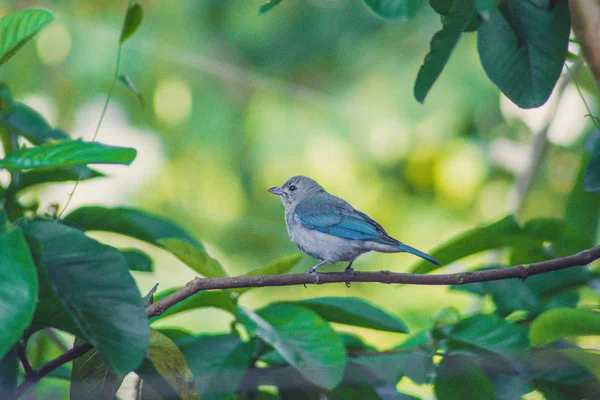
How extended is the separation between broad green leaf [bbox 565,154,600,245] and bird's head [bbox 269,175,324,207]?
1202 mm

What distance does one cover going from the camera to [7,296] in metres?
1.03

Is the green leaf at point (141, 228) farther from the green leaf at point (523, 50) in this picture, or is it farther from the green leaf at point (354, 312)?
the green leaf at point (523, 50)

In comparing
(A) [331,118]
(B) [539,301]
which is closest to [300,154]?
(A) [331,118]

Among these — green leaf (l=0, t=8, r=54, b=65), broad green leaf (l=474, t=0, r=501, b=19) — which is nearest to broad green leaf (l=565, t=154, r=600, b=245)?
broad green leaf (l=474, t=0, r=501, b=19)

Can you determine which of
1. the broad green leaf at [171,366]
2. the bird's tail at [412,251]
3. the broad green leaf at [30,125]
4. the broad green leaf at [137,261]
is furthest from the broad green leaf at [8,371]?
the bird's tail at [412,251]

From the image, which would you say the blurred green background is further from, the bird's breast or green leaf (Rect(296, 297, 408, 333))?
green leaf (Rect(296, 297, 408, 333))

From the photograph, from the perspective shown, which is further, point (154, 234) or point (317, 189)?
point (317, 189)

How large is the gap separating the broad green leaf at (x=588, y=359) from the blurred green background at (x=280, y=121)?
9.62 ft

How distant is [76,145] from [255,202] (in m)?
4.16

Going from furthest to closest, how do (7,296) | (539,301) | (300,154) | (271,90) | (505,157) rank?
(271,90) < (300,154) < (505,157) < (539,301) < (7,296)

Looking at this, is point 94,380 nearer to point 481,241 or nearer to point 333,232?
point 481,241

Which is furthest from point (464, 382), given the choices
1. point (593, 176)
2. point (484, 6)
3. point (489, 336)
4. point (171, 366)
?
point (484, 6)

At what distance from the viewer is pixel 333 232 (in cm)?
250

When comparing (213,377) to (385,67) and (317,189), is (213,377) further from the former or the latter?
(385,67)
